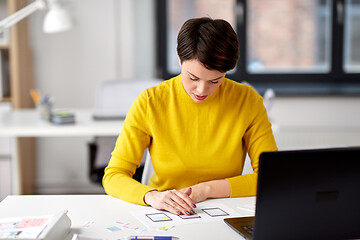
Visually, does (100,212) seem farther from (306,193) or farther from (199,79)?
(306,193)

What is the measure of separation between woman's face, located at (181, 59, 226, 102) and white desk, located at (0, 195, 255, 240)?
1.10ft

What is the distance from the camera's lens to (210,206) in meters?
1.39

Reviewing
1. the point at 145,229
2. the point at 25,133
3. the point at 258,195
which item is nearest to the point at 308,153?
the point at 258,195

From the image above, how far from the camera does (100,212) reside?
52.9 inches

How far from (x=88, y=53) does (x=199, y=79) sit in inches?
90.8

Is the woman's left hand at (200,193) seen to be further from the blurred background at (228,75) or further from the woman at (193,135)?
the blurred background at (228,75)

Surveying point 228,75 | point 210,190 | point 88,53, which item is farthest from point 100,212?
point 228,75

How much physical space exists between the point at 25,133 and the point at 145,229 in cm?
157

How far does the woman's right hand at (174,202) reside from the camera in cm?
131

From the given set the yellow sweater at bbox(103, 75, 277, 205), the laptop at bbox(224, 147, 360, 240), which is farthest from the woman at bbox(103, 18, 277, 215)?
the laptop at bbox(224, 147, 360, 240)

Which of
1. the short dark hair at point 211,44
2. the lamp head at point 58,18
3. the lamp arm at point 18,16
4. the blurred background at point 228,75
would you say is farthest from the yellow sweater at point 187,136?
the blurred background at point 228,75

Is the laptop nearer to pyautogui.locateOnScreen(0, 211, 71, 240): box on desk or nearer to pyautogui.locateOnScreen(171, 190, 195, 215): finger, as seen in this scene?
pyautogui.locateOnScreen(171, 190, 195, 215): finger

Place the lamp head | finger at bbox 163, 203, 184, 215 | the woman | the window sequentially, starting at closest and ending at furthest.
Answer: finger at bbox 163, 203, 184, 215 → the woman → the lamp head → the window

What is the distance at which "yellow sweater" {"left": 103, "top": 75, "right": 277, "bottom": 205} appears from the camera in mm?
1580
